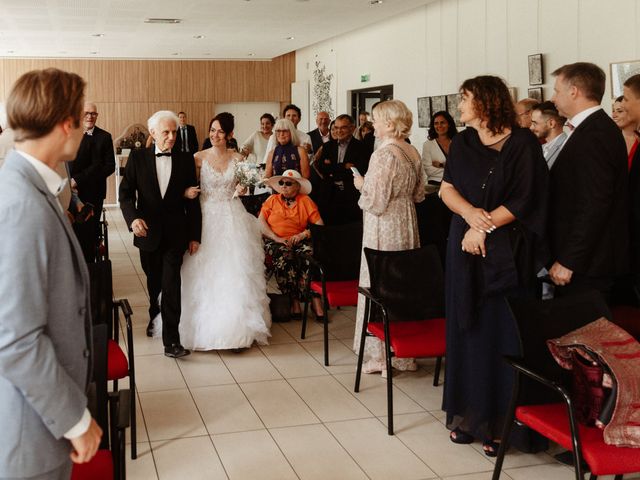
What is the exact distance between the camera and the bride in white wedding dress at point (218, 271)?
5402mm

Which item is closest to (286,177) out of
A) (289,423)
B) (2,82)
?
(289,423)

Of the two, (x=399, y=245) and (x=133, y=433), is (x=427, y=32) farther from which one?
(x=133, y=433)

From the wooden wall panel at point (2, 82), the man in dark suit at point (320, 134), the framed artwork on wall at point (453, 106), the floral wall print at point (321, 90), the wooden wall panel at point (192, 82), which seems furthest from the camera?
the wooden wall panel at point (192, 82)

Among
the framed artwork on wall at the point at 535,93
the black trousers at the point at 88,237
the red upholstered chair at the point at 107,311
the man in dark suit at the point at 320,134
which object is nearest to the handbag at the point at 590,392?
the red upholstered chair at the point at 107,311

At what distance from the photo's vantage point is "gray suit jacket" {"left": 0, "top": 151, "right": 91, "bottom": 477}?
165 centimetres

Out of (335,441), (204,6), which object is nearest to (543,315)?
(335,441)

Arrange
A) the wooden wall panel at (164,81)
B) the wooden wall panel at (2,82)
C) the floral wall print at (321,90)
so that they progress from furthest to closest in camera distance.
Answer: the wooden wall panel at (164,81)
the wooden wall panel at (2,82)
the floral wall print at (321,90)

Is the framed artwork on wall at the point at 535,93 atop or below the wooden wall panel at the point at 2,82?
below

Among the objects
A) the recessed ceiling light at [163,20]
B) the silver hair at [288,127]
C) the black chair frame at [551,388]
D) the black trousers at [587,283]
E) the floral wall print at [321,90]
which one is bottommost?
the black chair frame at [551,388]

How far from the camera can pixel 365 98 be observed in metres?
14.6

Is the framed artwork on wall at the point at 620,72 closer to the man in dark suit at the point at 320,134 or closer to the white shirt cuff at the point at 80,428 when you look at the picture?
the man in dark suit at the point at 320,134

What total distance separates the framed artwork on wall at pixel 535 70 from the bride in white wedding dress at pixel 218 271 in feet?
15.4

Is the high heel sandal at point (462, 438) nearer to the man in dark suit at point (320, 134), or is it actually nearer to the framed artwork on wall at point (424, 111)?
the man in dark suit at point (320, 134)

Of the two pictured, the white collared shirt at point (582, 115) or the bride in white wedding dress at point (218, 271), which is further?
the bride in white wedding dress at point (218, 271)
